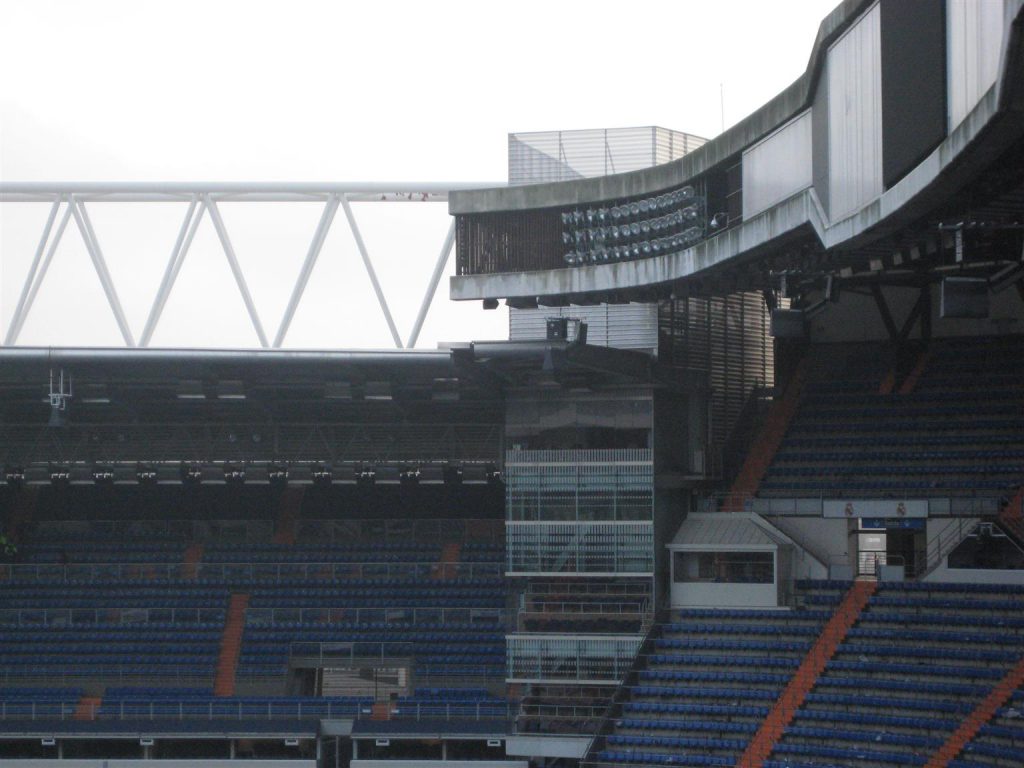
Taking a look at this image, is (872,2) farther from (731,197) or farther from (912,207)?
(731,197)

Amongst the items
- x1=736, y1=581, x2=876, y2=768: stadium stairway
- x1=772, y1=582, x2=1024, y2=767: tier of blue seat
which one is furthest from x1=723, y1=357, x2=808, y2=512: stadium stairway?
x1=772, y1=582, x2=1024, y2=767: tier of blue seat

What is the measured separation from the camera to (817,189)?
78.7 feet

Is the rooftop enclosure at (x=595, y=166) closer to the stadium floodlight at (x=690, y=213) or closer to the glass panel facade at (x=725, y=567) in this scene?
the glass panel facade at (x=725, y=567)

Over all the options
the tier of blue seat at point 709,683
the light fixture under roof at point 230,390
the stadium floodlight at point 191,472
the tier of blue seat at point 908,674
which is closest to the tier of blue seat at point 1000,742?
the tier of blue seat at point 908,674

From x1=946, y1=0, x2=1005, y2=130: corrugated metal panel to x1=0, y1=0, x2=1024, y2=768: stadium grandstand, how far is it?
13.7 feet

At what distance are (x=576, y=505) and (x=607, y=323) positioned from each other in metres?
3.97

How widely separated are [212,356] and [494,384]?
20.4 feet

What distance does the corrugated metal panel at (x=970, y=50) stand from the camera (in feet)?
55.4

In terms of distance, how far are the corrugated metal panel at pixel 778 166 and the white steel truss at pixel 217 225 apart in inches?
374

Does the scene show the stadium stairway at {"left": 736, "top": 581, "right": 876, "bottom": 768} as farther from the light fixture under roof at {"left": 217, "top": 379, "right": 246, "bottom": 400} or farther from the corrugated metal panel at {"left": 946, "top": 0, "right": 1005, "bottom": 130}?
the corrugated metal panel at {"left": 946, "top": 0, "right": 1005, "bottom": 130}

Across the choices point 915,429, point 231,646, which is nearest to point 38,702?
point 231,646

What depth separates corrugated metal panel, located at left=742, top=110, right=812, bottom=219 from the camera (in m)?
25.1

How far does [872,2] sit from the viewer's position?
836 inches

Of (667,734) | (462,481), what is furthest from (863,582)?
(462,481)
